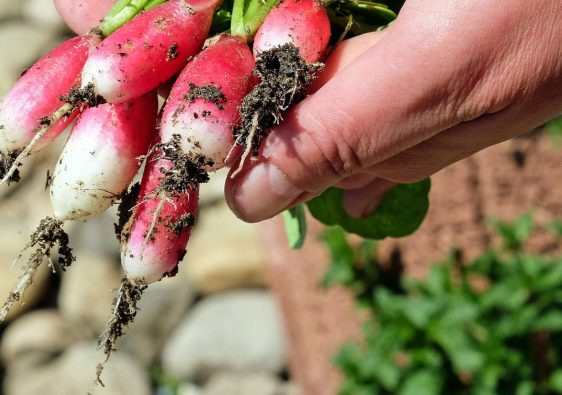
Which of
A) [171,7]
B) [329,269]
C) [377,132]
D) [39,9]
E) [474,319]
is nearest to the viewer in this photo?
[377,132]

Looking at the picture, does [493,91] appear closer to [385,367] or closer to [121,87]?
[121,87]

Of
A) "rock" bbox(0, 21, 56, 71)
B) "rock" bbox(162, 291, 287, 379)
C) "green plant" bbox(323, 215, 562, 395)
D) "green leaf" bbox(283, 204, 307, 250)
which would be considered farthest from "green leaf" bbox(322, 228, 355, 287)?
"rock" bbox(0, 21, 56, 71)

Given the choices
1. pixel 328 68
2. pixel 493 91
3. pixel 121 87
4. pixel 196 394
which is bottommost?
pixel 196 394

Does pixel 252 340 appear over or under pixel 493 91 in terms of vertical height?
under

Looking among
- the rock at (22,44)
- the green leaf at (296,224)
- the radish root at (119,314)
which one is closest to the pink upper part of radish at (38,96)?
the radish root at (119,314)

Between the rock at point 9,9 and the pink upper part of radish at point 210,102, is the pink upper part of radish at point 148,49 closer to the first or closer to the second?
the pink upper part of radish at point 210,102

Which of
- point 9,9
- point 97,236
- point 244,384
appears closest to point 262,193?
point 244,384

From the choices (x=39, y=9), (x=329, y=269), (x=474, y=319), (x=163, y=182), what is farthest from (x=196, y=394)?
(x=39, y=9)

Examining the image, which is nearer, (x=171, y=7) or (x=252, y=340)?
(x=171, y=7)
